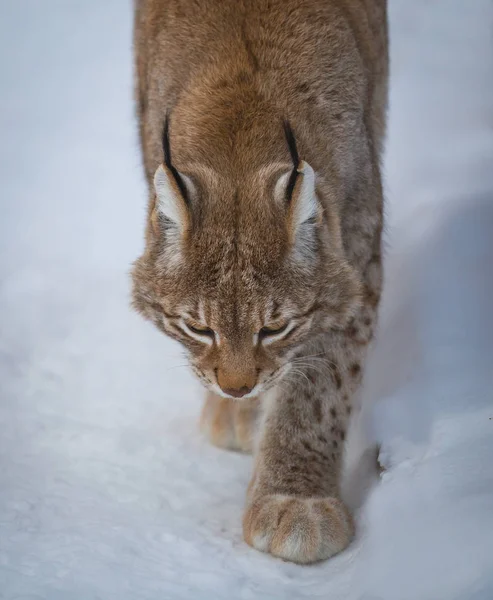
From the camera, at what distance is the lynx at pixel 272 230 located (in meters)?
3.89

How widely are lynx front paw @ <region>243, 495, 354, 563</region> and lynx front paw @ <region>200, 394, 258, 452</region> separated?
0.85 m

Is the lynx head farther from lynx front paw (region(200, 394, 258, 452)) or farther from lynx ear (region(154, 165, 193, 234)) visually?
lynx front paw (region(200, 394, 258, 452))

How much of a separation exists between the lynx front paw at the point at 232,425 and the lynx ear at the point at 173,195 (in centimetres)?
143

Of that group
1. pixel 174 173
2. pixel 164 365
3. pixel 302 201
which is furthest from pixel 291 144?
pixel 164 365

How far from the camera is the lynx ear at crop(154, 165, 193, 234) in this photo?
3791 millimetres

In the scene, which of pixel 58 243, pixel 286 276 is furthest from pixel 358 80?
pixel 58 243

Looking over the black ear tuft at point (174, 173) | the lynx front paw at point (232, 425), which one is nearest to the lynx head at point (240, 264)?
the black ear tuft at point (174, 173)

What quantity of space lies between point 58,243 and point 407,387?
3.04m

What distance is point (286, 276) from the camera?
3.93 m

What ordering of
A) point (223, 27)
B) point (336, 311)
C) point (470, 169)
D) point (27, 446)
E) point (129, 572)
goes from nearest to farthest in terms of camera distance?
1. point (129, 572)
2. point (336, 311)
3. point (223, 27)
4. point (27, 446)
5. point (470, 169)

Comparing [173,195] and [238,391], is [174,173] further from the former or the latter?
[238,391]

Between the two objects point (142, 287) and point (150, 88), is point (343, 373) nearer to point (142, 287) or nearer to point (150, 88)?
point (142, 287)

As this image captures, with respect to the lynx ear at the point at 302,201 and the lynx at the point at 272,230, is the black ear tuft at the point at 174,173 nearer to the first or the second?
the lynx at the point at 272,230

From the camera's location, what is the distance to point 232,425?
17.0 feet
